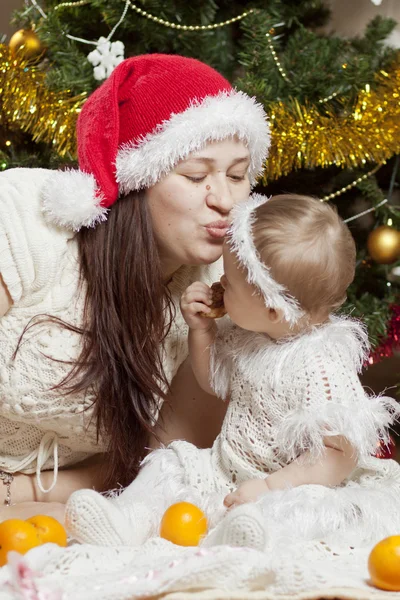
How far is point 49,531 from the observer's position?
4.33ft

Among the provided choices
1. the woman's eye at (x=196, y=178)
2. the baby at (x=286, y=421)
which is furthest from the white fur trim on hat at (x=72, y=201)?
the baby at (x=286, y=421)

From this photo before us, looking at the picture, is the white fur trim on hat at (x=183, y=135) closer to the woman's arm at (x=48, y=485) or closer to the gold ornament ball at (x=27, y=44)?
the woman's arm at (x=48, y=485)

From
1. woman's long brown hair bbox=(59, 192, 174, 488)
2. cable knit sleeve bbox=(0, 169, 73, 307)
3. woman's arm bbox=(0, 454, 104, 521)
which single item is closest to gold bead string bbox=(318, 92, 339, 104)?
woman's long brown hair bbox=(59, 192, 174, 488)

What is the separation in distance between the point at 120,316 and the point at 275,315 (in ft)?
1.22

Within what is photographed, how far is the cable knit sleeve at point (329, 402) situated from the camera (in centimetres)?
134

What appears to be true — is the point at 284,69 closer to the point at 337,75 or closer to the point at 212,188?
the point at 337,75

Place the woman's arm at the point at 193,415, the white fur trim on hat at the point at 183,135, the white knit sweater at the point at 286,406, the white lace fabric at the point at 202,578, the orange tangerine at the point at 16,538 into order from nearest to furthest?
the white lace fabric at the point at 202,578 < the orange tangerine at the point at 16,538 < the white knit sweater at the point at 286,406 < the white fur trim on hat at the point at 183,135 < the woman's arm at the point at 193,415

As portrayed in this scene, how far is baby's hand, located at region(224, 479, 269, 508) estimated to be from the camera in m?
1.37

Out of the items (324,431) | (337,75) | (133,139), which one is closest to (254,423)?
(324,431)

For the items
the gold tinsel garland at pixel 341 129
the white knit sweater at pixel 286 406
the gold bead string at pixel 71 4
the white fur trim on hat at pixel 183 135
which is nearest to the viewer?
the white knit sweater at pixel 286 406

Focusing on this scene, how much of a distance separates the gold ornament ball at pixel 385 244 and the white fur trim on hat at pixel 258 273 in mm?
827

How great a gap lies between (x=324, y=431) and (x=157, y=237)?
53cm

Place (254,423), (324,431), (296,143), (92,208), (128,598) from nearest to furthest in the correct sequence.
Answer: (128,598), (324,431), (254,423), (92,208), (296,143)

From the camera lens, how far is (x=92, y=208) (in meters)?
1.58
